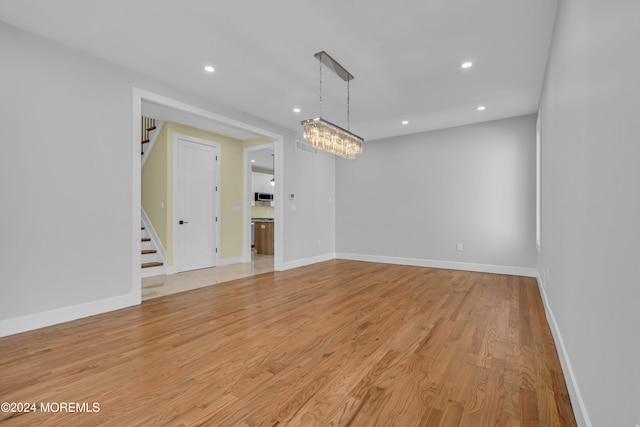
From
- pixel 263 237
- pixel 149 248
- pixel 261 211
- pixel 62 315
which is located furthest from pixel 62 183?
pixel 261 211

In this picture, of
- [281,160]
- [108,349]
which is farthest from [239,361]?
[281,160]

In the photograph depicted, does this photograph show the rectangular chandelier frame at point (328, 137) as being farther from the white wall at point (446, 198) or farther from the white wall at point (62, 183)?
the white wall at point (446, 198)

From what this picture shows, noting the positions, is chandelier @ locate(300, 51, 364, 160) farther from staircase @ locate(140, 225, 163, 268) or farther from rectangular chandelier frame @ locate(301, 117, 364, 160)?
staircase @ locate(140, 225, 163, 268)

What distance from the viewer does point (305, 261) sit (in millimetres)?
6047

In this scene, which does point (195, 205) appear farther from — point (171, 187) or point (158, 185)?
point (158, 185)

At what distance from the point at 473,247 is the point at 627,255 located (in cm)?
495

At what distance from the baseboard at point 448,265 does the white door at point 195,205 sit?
3.10 meters

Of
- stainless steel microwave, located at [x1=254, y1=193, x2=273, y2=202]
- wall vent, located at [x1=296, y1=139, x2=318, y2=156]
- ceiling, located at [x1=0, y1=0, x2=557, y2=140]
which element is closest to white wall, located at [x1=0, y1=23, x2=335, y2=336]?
ceiling, located at [x1=0, y1=0, x2=557, y2=140]

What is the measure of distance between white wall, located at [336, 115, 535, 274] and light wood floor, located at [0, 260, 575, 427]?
6.21 ft

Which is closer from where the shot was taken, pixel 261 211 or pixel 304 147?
pixel 304 147

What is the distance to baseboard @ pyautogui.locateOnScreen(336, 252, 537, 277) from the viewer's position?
16.2 ft

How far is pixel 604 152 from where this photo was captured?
1121 millimetres

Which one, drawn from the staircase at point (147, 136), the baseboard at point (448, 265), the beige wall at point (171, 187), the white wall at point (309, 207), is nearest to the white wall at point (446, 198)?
the baseboard at point (448, 265)

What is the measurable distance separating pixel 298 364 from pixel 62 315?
2566 millimetres
